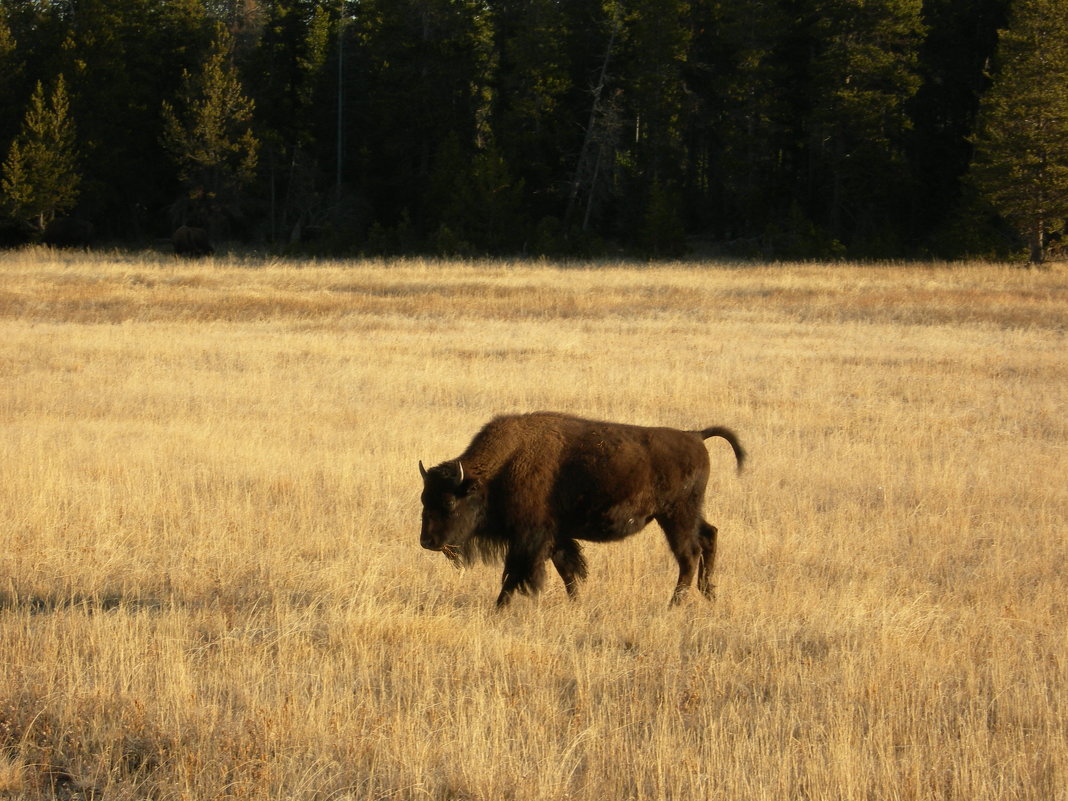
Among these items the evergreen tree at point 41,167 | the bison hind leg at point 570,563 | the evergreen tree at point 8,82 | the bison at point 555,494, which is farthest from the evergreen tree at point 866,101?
the bison hind leg at point 570,563

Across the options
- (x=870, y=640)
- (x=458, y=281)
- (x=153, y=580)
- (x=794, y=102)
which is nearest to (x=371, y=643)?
(x=153, y=580)

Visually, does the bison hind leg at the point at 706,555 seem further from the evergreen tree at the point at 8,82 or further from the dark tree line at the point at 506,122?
the evergreen tree at the point at 8,82

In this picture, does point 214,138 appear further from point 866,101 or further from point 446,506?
point 446,506

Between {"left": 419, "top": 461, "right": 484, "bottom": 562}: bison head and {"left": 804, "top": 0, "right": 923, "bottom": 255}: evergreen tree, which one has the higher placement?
{"left": 804, "top": 0, "right": 923, "bottom": 255}: evergreen tree

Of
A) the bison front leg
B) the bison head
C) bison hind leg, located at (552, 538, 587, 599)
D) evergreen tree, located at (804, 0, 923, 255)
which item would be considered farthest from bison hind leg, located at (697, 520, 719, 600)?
evergreen tree, located at (804, 0, 923, 255)

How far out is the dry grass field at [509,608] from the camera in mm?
4352

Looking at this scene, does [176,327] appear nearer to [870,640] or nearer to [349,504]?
[349,504]

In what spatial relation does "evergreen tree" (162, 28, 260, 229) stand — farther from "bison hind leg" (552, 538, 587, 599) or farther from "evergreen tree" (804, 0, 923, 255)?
"bison hind leg" (552, 538, 587, 599)

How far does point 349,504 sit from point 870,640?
15.6ft

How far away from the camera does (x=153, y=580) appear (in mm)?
7172

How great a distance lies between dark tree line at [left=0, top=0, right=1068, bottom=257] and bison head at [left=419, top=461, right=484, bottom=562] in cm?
3936

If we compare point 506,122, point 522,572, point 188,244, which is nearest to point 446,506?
point 522,572

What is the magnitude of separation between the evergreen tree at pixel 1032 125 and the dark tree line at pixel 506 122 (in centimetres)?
354

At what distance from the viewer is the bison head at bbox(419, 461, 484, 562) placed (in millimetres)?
6512
